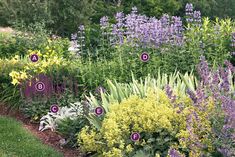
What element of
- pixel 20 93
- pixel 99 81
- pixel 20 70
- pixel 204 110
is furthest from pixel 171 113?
pixel 20 70

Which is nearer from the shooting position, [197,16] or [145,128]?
[145,128]

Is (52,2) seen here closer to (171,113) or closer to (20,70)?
(20,70)

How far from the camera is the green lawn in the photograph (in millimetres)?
5535

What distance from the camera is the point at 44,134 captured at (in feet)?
20.6

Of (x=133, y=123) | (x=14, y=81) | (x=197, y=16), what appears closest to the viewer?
(x=133, y=123)

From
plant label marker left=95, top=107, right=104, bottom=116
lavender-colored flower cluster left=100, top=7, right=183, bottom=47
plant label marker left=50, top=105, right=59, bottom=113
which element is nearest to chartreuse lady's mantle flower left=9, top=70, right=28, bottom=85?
plant label marker left=50, top=105, right=59, bottom=113

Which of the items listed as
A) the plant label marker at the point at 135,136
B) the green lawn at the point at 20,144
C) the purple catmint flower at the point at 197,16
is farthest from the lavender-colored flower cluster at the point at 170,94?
the purple catmint flower at the point at 197,16

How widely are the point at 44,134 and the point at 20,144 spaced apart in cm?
56

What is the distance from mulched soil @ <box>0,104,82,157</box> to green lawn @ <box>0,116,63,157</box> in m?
0.13

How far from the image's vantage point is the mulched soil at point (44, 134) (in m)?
5.77

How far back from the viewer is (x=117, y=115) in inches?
198

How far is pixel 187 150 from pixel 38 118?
2.80 m

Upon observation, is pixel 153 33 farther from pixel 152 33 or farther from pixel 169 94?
pixel 169 94

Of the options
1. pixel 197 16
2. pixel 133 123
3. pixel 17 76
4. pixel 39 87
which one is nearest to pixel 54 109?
pixel 39 87
